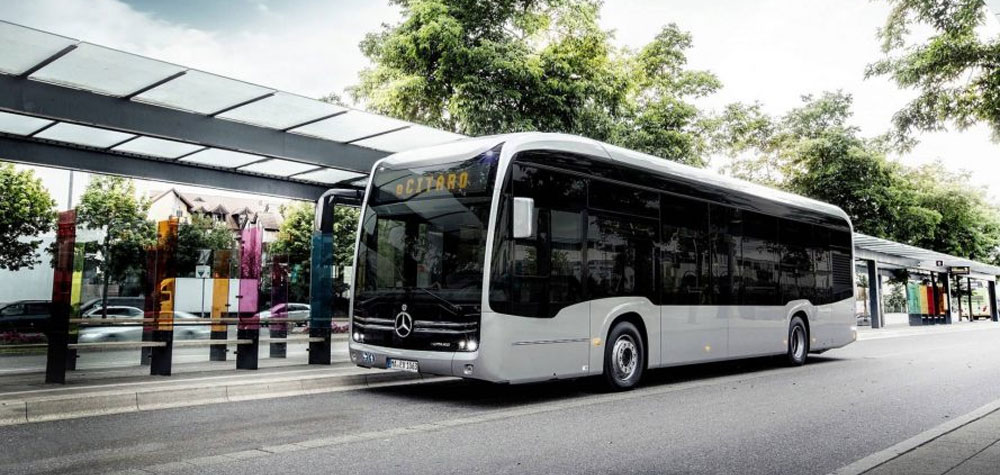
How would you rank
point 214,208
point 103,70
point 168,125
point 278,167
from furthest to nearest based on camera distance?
1. point 214,208
2. point 278,167
3. point 168,125
4. point 103,70

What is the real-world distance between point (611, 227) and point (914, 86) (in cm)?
1014

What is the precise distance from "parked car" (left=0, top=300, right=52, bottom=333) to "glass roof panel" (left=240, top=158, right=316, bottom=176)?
4667 millimetres

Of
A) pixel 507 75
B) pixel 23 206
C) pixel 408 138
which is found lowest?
pixel 408 138

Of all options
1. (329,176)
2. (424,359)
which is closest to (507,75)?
(329,176)

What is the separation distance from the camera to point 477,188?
827 cm

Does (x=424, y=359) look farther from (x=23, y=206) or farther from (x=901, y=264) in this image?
(x=901, y=264)

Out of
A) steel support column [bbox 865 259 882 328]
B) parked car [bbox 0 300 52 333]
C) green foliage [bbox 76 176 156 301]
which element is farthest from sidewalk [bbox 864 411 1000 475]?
green foliage [bbox 76 176 156 301]

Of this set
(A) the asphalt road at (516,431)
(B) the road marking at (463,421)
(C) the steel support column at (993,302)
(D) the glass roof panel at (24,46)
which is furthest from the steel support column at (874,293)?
(D) the glass roof panel at (24,46)

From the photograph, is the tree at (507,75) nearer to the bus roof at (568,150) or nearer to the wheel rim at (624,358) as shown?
the bus roof at (568,150)

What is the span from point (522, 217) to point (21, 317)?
42.9ft

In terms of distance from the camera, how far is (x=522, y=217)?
25.6 feet

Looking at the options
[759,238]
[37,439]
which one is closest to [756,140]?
[759,238]

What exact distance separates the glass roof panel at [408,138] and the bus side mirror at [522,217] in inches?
172

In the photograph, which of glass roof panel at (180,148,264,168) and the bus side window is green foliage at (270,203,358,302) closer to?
glass roof panel at (180,148,264,168)
